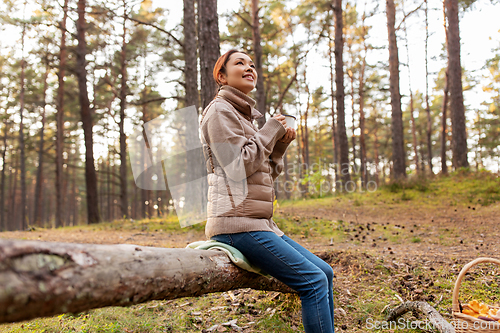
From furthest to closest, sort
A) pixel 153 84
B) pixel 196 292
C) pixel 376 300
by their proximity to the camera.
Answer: pixel 153 84
pixel 376 300
pixel 196 292

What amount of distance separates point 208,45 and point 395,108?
29.2 feet

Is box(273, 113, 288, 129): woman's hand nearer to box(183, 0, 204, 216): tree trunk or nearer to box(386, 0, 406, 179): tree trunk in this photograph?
box(183, 0, 204, 216): tree trunk

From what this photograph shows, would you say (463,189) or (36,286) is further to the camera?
(463,189)

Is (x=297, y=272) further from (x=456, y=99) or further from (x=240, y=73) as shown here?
(x=456, y=99)

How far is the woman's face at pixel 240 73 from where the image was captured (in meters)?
2.41

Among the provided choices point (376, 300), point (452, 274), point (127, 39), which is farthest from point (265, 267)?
point (127, 39)

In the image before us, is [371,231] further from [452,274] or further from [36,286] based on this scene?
[36,286]

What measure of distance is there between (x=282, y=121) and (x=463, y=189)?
8.16 metres

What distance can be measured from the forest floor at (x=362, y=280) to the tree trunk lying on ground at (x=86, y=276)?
4.04 ft

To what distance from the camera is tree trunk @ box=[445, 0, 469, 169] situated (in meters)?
10.3

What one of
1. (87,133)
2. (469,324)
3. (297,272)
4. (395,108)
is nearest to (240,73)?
(297,272)

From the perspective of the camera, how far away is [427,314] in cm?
229

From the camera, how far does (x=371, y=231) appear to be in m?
6.06

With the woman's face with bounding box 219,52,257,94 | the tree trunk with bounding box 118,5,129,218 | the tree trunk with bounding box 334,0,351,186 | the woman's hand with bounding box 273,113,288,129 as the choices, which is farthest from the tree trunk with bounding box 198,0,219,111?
the tree trunk with bounding box 118,5,129,218
